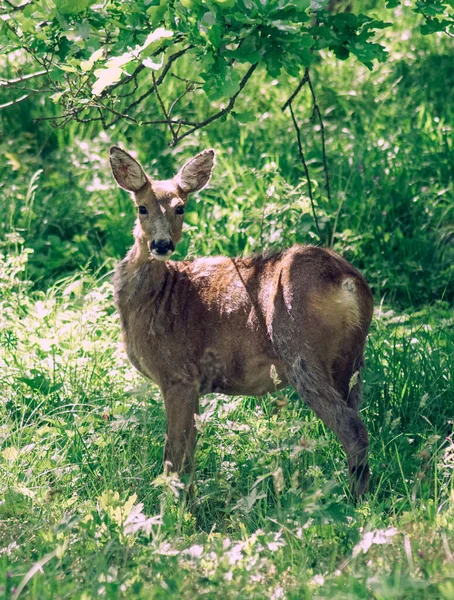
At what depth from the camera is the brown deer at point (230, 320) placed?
4.65 meters

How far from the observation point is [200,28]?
4.20 m

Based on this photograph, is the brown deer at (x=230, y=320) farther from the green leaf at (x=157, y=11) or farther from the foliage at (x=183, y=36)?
the green leaf at (x=157, y=11)

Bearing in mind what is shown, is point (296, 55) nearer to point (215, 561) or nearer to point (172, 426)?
point (172, 426)

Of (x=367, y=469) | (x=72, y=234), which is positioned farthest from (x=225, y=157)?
(x=367, y=469)

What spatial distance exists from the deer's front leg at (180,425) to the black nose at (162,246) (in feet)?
2.26

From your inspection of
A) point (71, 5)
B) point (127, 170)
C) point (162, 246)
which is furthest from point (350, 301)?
point (71, 5)

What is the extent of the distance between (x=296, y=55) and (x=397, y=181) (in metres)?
2.98

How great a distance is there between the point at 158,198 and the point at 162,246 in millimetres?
335

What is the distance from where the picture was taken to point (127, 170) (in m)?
5.21

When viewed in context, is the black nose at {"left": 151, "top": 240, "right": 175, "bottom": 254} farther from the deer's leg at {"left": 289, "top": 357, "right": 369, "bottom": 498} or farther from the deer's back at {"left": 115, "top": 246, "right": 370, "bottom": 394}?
the deer's leg at {"left": 289, "top": 357, "right": 369, "bottom": 498}

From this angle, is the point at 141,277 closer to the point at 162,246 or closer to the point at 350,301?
the point at 162,246

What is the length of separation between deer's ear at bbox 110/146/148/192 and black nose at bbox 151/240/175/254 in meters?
0.40

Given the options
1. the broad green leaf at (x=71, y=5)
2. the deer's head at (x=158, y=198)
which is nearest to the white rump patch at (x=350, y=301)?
the deer's head at (x=158, y=198)

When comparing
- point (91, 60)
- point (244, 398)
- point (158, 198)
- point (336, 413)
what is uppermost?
point (91, 60)
